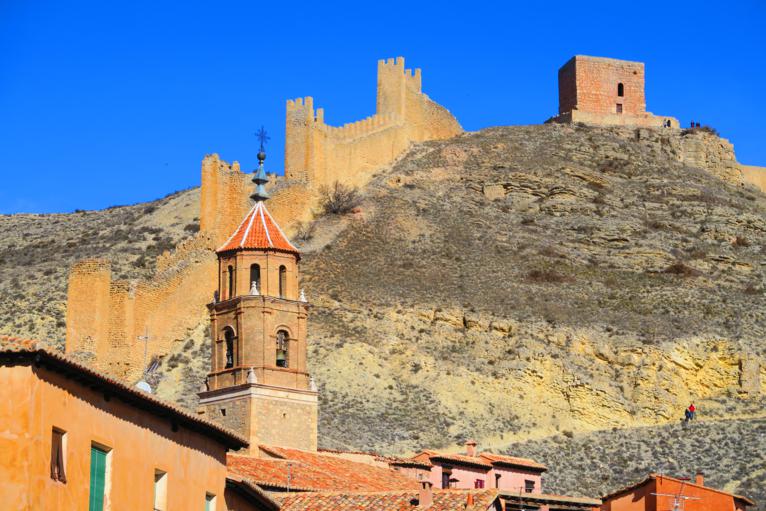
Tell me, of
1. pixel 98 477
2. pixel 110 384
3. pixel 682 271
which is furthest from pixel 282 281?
pixel 682 271

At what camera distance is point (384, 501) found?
95.6 feet

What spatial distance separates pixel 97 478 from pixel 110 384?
3.97 ft

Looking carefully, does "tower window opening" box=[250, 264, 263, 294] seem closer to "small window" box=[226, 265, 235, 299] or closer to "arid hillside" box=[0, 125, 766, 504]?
"small window" box=[226, 265, 235, 299]

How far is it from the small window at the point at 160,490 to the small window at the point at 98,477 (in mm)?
1753

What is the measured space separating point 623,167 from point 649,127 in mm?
7041

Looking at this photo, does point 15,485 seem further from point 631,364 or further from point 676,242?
point 676,242

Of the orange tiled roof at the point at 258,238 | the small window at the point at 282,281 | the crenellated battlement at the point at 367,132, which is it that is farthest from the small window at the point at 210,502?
the crenellated battlement at the point at 367,132

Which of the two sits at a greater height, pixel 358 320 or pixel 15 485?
pixel 358 320

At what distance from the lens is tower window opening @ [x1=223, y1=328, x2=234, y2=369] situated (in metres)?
44.0

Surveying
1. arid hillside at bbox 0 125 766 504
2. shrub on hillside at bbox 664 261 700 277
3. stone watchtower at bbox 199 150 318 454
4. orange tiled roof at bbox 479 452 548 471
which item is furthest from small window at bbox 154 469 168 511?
shrub on hillside at bbox 664 261 700 277

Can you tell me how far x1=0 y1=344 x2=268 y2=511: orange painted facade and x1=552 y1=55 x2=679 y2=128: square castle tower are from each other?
65.1 meters

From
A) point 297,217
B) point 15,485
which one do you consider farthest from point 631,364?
point 15,485

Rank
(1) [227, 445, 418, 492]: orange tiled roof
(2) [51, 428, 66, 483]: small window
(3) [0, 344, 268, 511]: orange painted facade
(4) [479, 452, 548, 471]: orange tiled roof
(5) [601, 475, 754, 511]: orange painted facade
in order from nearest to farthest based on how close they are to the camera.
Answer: (3) [0, 344, 268, 511]: orange painted facade
(2) [51, 428, 66, 483]: small window
(1) [227, 445, 418, 492]: orange tiled roof
(5) [601, 475, 754, 511]: orange painted facade
(4) [479, 452, 548, 471]: orange tiled roof

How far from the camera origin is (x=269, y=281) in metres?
44.5
